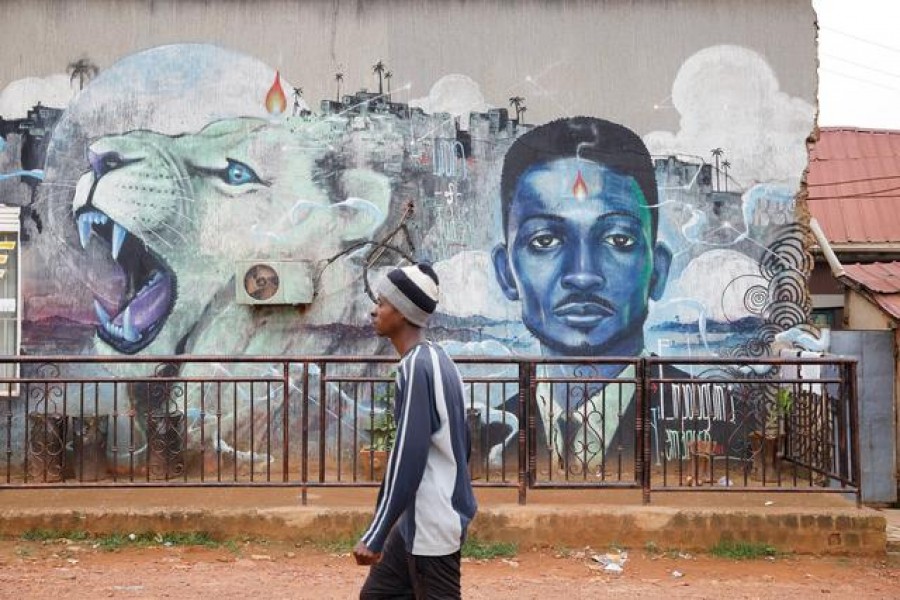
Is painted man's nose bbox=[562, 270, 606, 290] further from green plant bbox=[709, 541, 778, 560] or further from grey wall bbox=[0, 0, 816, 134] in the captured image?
green plant bbox=[709, 541, 778, 560]

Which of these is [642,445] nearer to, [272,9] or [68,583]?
[68,583]

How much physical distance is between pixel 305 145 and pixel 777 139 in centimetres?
449

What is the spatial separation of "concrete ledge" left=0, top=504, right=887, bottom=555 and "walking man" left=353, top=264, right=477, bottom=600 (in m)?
3.38

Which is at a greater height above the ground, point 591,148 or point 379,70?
point 379,70

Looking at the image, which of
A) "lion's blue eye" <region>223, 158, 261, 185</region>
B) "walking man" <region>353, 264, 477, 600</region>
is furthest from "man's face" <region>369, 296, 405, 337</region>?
"lion's blue eye" <region>223, 158, 261, 185</region>

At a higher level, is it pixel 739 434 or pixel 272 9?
pixel 272 9

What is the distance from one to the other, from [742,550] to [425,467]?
13.7ft

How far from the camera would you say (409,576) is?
12.5 feet

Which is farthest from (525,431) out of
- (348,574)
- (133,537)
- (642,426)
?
(133,537)

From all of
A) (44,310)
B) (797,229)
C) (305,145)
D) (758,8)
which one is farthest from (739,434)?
(44,310)

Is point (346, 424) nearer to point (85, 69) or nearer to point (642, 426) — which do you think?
point (642, 426)

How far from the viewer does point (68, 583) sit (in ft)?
20.7

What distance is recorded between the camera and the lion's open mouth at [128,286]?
9.45 m

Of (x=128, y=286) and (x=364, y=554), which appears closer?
(x=364, y=554)
